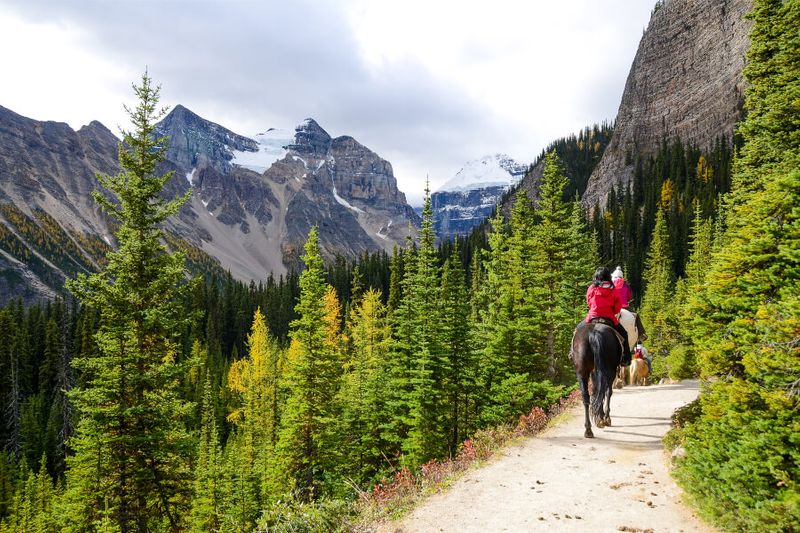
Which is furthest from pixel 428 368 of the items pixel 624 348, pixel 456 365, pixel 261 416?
pixel 261 416

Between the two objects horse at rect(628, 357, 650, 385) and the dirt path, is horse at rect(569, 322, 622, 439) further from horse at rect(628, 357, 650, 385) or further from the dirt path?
horse at rect(628, 357, 650, 385)

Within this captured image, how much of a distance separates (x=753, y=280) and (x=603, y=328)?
3.87m

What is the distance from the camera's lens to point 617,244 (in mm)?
107375

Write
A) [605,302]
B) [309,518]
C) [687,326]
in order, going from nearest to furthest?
[309,518] → [687,326] → [605,302]

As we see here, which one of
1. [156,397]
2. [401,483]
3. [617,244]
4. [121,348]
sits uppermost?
[617,244]

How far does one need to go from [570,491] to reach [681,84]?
16459 centimetres

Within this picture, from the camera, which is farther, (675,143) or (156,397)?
(675,143)

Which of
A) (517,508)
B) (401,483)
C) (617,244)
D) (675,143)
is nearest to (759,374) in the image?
(517,508)

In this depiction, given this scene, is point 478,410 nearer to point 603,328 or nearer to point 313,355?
point 313,355

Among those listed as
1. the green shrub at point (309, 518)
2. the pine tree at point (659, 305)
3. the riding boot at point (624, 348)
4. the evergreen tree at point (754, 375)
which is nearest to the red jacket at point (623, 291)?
the riding boot at point (624, 348)

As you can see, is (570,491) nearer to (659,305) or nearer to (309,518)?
(309,518)

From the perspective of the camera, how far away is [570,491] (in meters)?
7.75

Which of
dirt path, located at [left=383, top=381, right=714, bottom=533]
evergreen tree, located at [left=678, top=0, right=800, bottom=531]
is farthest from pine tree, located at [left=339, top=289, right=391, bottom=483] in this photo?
evergreen tree, located at [left=678, top=0, right=800, bottom=531]

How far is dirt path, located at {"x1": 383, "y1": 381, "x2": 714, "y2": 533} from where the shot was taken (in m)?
6.60
